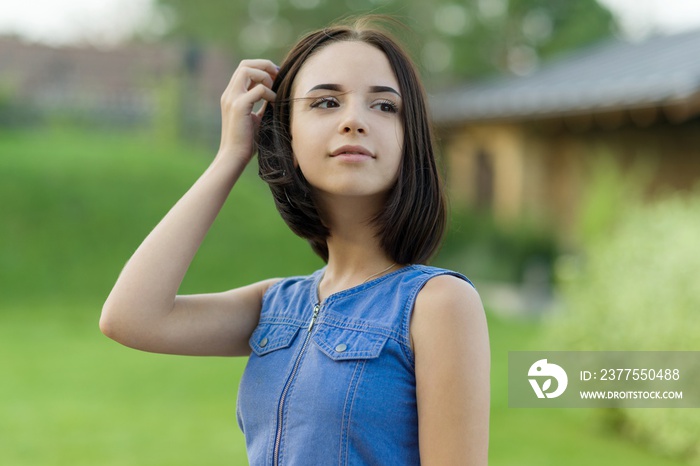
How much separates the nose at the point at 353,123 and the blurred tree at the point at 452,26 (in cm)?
1482

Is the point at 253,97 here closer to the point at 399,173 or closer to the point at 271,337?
the point at 399,173

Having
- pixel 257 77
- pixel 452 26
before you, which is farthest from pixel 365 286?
pixel 452 26

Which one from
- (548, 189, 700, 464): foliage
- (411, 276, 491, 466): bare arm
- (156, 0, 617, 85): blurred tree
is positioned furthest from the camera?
(156, 0, 617, 85): blurred tree

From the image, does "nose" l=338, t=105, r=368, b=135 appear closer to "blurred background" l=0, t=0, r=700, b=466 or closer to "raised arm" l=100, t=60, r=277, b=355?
"raised arm" l=100, t=60, r=277, b=355

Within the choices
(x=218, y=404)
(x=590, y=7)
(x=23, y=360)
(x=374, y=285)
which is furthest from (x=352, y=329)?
(x=590, y=7)

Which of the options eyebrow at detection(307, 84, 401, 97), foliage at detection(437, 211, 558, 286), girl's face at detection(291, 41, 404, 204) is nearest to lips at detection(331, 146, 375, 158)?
girl's face at detection(291, 41, 404, 204)

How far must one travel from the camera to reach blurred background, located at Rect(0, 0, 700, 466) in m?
5.34

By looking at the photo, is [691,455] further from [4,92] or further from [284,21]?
[284,21]

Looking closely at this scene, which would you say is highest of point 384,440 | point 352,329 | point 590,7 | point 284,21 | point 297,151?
point 590,7

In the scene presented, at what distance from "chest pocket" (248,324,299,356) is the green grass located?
3754 millimetres

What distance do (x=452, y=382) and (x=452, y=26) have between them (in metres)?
18.5

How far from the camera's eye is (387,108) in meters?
1.41

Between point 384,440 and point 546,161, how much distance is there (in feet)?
36.5

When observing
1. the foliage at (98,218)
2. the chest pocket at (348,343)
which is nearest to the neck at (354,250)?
the chest pocket at (348,343)
